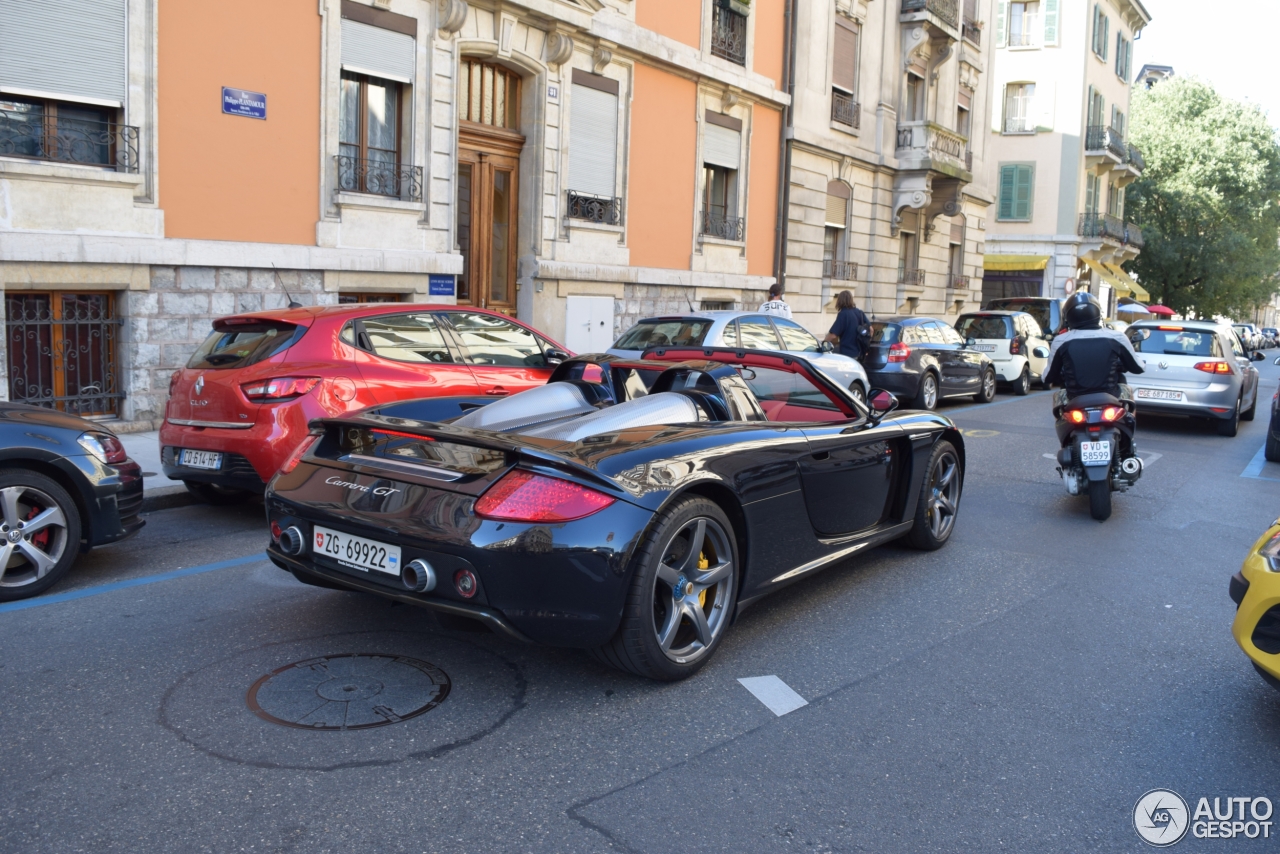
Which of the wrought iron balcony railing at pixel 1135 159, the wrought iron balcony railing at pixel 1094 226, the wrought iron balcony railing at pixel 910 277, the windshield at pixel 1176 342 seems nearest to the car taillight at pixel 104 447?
the windshield at pixel 1176 342

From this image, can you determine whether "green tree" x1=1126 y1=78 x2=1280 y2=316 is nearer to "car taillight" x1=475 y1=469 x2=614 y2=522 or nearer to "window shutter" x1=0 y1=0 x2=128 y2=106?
"window shutter" x1=0 y1=0 x2=128 y2=106

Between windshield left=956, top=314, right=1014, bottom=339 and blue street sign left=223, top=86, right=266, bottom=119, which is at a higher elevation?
blue street sign left=223, top=86, right=266, bottom=119

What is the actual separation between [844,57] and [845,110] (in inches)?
45.9

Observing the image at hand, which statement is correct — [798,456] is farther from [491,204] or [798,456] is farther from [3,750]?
[491,204]

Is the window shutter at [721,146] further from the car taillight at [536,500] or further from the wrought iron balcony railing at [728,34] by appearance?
the car taillight at [536,500]

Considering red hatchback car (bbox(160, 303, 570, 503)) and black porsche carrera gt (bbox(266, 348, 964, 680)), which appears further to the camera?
red hatchback car (bbox(160, 303, 570, 503))

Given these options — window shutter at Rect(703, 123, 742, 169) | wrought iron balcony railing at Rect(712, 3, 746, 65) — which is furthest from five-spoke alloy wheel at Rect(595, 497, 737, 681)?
wrought iron balcony railing at Rect(712, 3, 746, 65)

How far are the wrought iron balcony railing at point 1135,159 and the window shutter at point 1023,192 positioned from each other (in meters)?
6.68

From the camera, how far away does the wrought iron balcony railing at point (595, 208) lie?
1673 cm

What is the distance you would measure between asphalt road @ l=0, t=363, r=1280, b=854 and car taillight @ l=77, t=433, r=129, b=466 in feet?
2.03

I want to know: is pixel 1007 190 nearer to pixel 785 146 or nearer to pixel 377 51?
pixel 785 146

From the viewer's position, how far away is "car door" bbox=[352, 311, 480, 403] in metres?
7.23

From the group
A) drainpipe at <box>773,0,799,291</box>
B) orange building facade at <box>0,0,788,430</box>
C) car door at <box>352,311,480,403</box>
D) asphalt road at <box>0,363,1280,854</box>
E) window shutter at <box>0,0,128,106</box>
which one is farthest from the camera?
drainpipe at <box>773,0,799,291</box>

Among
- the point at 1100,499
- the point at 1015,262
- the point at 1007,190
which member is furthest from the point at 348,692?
the point at 1007,190
